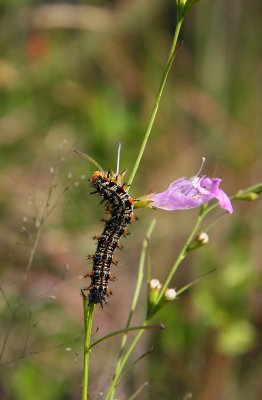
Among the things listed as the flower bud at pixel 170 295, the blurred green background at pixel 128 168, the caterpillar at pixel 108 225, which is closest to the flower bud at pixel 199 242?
the flower bud at pixel 170 295

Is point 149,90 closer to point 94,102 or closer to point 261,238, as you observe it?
point 94,102

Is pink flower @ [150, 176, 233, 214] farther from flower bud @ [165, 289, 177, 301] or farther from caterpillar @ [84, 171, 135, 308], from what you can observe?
flower bud @ [165, 289, 177, 301]

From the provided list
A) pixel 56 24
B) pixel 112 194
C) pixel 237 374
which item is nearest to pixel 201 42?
pixel 56 24

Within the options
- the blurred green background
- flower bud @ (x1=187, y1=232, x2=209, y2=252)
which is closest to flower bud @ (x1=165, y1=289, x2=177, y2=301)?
flower bud @ (x1=187, y1=232, x2=209, y2=252)

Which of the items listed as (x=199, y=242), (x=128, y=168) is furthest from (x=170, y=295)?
(x=128, y=168)

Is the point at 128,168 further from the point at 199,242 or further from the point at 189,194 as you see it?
the point at 189,194
